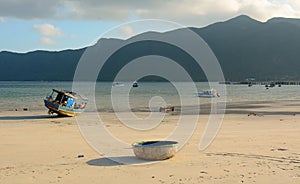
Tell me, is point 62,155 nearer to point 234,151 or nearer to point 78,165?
point 78,165

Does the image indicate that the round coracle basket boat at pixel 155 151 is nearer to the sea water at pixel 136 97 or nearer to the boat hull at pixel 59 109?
the boat hull at pixel 59 109

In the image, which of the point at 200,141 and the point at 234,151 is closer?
the point at 234,151

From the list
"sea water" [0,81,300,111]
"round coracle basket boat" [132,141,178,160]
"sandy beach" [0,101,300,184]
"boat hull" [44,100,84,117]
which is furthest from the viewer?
"sea water" [0,81,300,111]

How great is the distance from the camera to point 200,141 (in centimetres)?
1516

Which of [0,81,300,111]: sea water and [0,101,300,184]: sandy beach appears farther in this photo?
[0,81,300,111]: sea water

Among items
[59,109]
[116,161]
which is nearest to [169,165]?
[116,161]

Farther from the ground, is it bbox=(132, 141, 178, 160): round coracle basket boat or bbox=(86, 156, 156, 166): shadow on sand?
bbox=(132, 141, 178, 160): round coracle basket boat

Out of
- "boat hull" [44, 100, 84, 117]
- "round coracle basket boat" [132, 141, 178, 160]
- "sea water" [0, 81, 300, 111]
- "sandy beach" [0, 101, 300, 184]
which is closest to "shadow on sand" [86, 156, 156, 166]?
"sandy beach" [0, 101, 300, 184]

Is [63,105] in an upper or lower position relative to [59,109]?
upper

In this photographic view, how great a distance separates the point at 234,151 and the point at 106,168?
4.44 metres

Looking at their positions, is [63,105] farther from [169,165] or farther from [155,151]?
[169,165]

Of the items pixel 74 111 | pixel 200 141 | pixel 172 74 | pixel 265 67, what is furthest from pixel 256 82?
pixel 200 141

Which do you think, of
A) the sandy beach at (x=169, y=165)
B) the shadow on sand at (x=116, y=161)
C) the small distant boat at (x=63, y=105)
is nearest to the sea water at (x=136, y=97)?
the small distant boat at (x=63, y=105)

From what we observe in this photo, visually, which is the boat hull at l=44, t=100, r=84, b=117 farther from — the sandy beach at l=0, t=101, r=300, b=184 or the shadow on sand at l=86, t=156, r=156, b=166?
the shadow on sand at l=86, t=156, r=156, b=166
